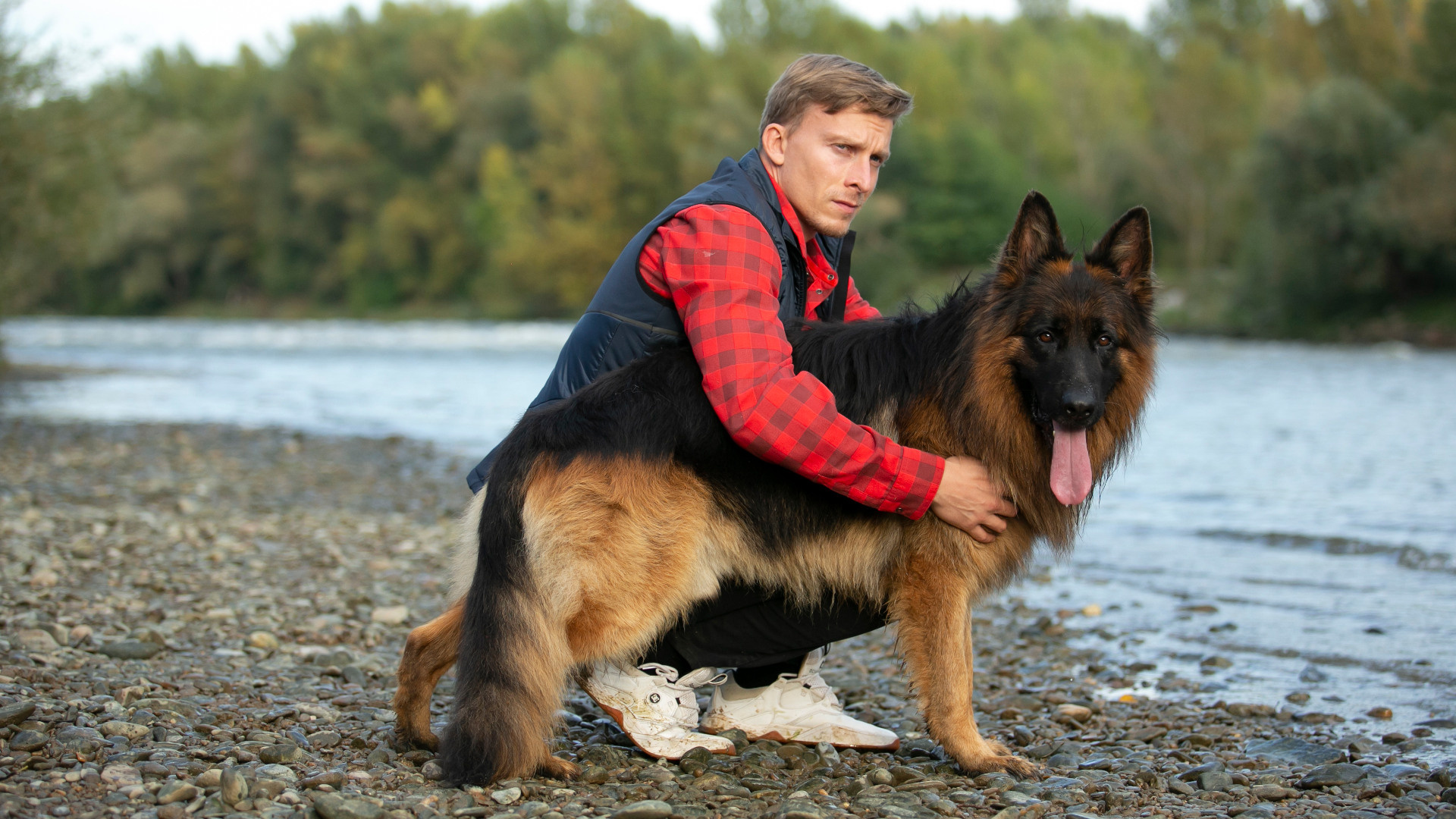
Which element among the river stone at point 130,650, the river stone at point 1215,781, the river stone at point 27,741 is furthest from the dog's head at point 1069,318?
the river stone at point 130,650

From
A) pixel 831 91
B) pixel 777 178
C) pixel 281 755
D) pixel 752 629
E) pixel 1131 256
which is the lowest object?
pixel 281 755

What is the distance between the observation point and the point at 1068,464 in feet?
11.1

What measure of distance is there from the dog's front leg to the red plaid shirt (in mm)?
243

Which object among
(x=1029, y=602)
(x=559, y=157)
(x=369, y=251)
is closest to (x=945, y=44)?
(x=559, y=157)

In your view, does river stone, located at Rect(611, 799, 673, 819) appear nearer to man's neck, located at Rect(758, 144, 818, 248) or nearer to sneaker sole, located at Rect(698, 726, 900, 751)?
sneaker sole, located at Rect(698, 726, 900, 751)

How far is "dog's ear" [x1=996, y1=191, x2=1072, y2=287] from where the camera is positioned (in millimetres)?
3354

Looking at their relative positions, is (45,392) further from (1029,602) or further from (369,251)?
(369,251)

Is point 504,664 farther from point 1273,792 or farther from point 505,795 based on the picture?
point 1273,792

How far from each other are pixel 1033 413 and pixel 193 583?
452 cm

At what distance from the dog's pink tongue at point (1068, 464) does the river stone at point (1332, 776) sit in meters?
1.15

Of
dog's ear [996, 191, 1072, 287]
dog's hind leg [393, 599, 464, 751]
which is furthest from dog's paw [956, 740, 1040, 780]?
dog's hind leg [393, 599, 464, 751]

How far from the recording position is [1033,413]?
340 centimetres

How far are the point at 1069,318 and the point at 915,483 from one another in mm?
689

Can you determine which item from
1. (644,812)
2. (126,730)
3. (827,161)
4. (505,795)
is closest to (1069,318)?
(827,161)
